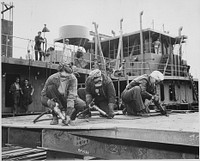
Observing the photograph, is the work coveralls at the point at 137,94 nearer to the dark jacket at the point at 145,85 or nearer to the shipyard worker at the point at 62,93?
the dark jacket at the point at 145,85

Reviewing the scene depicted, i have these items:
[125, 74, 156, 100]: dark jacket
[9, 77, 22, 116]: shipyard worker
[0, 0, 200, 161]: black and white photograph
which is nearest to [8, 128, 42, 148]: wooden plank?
[0, 0, 200, 161]: black and white photograph

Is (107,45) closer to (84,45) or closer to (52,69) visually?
(84,45)

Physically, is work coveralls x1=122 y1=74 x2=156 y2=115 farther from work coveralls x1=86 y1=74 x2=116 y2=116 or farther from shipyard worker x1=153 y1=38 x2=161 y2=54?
shipyard worker x1=153 y1=38 x2=161 y2=54

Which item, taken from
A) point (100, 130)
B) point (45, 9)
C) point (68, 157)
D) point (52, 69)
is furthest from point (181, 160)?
point (52, 69)

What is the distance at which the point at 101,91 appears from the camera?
5.30 m

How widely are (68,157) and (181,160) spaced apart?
171 cm

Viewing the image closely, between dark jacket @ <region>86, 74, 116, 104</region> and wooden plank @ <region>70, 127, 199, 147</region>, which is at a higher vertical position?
dark jacket @ <region>86, 74, 116, 104</region>

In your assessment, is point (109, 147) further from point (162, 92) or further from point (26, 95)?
point (162, 92)

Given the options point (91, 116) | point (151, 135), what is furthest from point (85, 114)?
point (151, 135)

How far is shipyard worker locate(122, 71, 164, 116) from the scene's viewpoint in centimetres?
532

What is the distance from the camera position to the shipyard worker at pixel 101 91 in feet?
16.8

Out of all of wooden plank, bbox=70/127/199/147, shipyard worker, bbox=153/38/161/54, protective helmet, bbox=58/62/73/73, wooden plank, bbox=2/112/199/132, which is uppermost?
shipyard worker, bbox=153/38/161/54

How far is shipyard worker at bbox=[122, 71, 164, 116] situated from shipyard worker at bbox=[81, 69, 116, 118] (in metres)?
0.38

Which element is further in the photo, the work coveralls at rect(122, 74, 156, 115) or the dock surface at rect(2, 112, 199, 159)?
the work coveralls at rect(122, 74, 156, 115)
